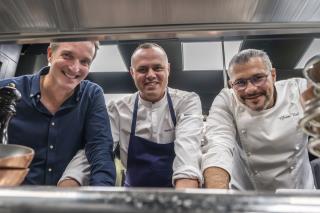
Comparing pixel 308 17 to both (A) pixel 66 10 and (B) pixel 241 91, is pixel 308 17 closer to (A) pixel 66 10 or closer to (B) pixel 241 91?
(A) pixel 66 10

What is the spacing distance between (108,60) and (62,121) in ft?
6.54

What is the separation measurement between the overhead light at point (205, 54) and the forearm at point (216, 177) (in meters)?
1.65

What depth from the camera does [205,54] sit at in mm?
2803

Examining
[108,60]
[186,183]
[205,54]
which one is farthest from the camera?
[108,60]

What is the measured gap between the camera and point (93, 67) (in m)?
3.05

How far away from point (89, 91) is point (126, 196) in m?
0.89

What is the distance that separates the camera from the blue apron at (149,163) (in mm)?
1146

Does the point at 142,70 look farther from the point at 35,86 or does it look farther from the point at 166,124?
the point at 35,86

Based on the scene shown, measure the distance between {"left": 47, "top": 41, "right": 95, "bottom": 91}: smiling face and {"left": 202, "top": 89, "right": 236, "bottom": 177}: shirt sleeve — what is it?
500 millimetres

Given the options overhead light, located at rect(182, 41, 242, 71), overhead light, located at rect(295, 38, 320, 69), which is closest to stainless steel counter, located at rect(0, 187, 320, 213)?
overhead light, located at rect(182, 41, 242, 71)

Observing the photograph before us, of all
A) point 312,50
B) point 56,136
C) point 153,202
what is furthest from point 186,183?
point 312,50

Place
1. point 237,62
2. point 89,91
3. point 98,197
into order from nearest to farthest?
point 98,197 → point 89,91 → point 237,62

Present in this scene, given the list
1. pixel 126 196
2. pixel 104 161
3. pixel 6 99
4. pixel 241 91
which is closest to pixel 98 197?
pixel 126 196

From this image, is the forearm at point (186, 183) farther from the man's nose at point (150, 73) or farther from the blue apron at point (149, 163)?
the man's nose at point (150, 73)
